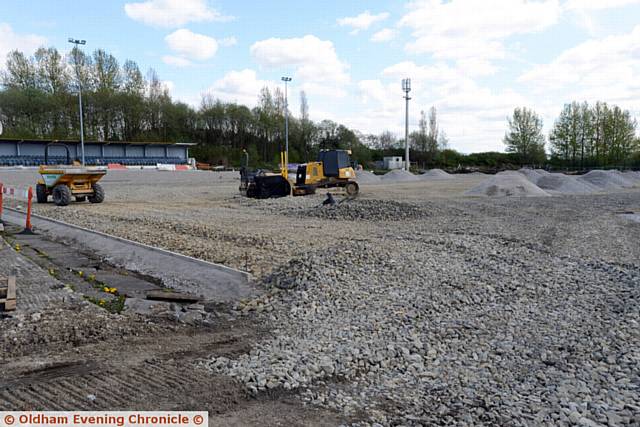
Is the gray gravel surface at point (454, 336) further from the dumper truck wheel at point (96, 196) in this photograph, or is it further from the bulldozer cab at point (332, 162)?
the bulldozer cab at point (332, 162)

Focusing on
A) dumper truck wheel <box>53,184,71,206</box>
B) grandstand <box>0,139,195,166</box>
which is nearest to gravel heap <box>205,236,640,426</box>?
dumper truck wheel <box>53,184,71,206</box>

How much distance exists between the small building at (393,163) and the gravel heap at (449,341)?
66793 mm

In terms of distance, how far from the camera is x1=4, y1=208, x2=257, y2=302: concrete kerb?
7.82 metres

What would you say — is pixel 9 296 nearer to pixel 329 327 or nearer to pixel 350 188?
pixel 329 327

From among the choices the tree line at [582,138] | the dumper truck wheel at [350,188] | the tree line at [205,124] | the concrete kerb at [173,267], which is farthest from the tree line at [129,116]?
the concrete kerb at [173,267]

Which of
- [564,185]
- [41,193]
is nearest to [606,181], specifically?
[564,185]

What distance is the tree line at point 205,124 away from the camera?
66.0 metres

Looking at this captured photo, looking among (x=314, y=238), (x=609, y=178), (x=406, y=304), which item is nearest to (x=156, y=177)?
(x=314, y=238)

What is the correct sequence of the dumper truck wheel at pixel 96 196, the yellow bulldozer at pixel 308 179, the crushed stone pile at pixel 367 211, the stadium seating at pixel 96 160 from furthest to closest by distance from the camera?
the stadium seating at pixel 96 160 → the yellow bulldozer at pixel 308 179 → the dumper truck wheel at pixel 96 196 → the crushed stone pile at pixel 367 211

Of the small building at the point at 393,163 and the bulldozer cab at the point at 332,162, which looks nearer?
the bulldozer cab at the point at 332,162

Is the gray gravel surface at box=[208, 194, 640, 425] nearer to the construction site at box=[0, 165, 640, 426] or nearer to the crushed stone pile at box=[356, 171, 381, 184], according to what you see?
the construction site at box=[0, 165, 640, 426]

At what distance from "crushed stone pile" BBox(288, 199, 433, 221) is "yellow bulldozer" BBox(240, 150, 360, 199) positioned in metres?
5.81

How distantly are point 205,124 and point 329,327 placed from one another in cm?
7404

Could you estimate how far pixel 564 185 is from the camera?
33.3 metres
